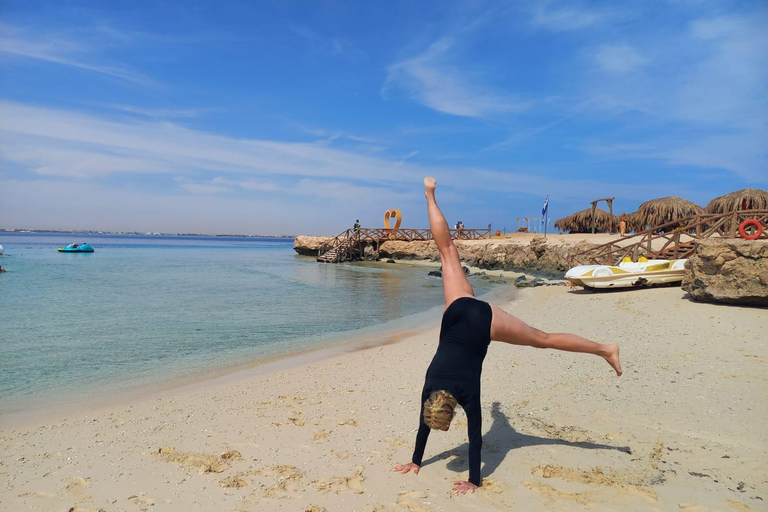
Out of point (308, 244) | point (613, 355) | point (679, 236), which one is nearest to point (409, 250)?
point (308, 244)

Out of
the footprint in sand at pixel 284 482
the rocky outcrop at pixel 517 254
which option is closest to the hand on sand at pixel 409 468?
the footprint in sand at pixel 284 482

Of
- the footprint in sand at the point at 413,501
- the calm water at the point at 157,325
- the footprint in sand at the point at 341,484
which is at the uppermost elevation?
the footprint in sand at the point at 413,501

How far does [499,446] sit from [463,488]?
88 cm

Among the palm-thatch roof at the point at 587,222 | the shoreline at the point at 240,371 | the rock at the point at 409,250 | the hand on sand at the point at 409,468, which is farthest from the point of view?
the rock at the point at 409,250

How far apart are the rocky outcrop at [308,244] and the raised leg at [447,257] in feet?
161

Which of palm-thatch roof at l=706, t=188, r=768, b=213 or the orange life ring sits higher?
palm-thatch roof at l=706, t=188, r=768, b=213

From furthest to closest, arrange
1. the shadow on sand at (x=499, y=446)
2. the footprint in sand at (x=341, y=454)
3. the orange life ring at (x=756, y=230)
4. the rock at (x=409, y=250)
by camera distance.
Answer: the rock at (x=409, y=250) < the orange life ring at (x=756, y=230) < the footprint in sand at (x=341, y=454) < the shadow on sand at (x=499, y=446)

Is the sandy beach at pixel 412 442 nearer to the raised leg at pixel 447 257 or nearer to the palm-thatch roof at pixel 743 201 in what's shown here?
the raised leg at pixel 447 257

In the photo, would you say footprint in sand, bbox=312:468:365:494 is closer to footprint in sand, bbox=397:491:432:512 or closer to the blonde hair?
footprint in sand, bbox=397:491:432:512

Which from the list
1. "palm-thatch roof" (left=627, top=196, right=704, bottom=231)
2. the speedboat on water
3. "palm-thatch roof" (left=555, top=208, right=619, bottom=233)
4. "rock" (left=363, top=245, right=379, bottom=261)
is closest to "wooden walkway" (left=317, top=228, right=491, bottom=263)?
"rock" (left=363, top=245, right=379, bottom=261)

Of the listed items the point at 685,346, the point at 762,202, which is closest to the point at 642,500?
the point at 685,346

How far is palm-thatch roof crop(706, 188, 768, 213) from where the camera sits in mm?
23188

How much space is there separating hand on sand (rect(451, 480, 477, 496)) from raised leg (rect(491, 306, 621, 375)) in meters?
1.08

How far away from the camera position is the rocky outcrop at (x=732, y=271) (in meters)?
8.77
